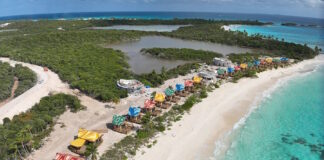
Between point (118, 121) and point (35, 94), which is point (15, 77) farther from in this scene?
point (118, 121)

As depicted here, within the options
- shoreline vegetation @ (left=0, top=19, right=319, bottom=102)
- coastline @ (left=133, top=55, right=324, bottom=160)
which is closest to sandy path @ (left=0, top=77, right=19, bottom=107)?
shoreline vegetation @ (left=0, top=19, right=319, bottom=102)

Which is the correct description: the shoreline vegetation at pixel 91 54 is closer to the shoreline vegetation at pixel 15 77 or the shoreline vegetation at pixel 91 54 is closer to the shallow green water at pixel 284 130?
the shoreline vegetation at pixel 15 77

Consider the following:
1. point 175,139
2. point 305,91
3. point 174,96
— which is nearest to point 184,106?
point 174,96

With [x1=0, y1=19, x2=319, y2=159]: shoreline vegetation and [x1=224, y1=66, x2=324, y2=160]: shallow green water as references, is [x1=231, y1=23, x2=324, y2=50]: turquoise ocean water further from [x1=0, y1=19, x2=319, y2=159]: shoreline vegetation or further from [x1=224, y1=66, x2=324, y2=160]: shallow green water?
[x1=224, y1=66, x2=324, y2=160]: shallow green water

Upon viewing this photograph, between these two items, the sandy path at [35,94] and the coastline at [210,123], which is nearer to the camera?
the coastline at [210,123]

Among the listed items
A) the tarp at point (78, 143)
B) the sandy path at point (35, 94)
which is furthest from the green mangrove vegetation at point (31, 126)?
the tarp at point (78, 143)

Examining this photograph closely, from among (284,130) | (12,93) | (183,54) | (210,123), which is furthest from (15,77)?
(284,130)

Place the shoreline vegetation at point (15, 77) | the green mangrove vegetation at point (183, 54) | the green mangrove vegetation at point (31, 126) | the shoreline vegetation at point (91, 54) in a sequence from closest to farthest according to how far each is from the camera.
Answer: the green mangrove vegetation at point (31, 126) < the shoreline vegetation at point (15, 77) < the shoreline vegetation at point (91, 54) < the green mangrove vegetation at point (183, 54)

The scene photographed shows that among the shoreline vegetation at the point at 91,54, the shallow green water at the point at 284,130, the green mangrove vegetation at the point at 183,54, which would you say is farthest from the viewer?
the green mangrove vegetation at the point at 183,54
